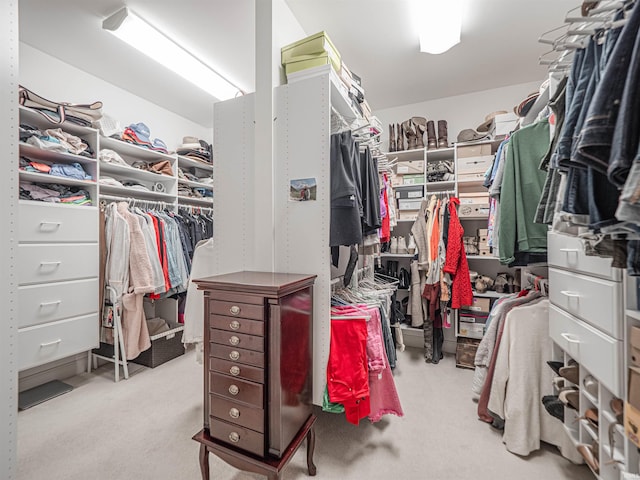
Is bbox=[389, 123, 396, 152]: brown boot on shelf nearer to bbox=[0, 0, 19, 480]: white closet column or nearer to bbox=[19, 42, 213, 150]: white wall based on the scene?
bbox=[19, 42, 213, 150]: white wall

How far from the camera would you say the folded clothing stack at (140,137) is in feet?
9.12

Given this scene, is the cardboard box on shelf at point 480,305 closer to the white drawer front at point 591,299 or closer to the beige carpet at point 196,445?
the beige carpet at point 196,445

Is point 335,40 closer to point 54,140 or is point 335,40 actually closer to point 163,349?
point 54,140

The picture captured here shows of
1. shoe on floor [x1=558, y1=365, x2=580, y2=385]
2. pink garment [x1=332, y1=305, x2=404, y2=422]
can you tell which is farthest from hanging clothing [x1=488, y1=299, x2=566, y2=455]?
pink garment [x1=332, y1=305, x2=404, y2=422]

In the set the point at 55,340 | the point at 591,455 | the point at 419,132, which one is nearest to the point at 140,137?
the point at 55,340

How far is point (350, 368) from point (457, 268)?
5.70 feet

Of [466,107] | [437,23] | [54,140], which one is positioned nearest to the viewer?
[437,23]

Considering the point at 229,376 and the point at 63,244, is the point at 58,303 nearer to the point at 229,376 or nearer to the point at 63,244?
the point at 63,244

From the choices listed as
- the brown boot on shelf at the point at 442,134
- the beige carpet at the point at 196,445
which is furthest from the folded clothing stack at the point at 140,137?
the brown boot on shelf at the point at 442,134

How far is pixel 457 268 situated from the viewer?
8.91 ft

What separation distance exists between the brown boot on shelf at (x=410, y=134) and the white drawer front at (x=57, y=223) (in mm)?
3204

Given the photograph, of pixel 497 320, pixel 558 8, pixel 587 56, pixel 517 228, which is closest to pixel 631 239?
pixel 587 56

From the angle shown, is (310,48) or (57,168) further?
(57,168)

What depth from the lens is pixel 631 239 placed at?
0.74 m
